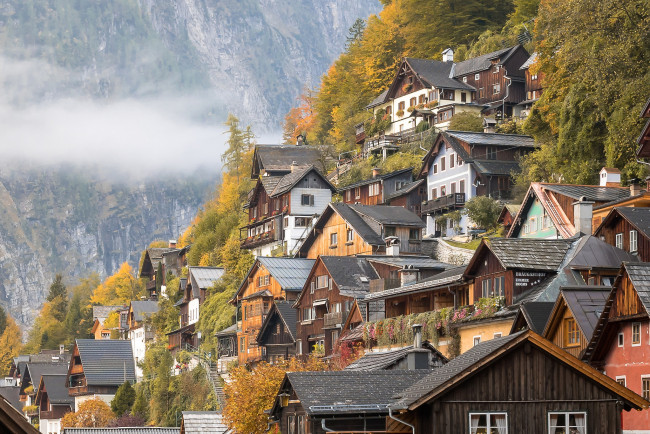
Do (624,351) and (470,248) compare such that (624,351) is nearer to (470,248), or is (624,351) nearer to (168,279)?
(470,248)

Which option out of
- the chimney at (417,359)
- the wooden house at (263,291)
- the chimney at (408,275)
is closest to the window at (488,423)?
the chimney at (417,359)

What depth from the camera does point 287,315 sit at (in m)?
84.8

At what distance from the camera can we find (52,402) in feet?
415

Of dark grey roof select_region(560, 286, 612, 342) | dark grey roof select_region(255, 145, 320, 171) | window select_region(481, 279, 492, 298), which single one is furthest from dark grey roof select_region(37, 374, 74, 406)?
dark grey roof select_region(560, 286, 612, 342)

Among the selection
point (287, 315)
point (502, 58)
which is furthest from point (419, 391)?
point (502, 58)

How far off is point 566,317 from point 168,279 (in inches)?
3813

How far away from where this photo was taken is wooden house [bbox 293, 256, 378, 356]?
7469cm

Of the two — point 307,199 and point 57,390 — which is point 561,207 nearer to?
point 307,199

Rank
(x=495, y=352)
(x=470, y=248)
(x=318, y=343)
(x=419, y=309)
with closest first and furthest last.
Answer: (x=495, y=352)
(x=419, y=309)
(x=318, y=343)
(x=470, y=248)

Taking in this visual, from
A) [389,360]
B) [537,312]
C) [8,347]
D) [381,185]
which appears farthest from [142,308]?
[537,312]

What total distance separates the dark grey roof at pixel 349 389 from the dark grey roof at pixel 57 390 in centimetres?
8926

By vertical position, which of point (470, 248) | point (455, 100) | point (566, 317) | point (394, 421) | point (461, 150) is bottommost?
point (394, 421)

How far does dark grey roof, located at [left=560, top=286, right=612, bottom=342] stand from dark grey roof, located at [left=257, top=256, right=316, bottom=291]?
44.1m

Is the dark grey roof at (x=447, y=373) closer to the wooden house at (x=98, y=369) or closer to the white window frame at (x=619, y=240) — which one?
the white window frame at (x=619, y=240)
